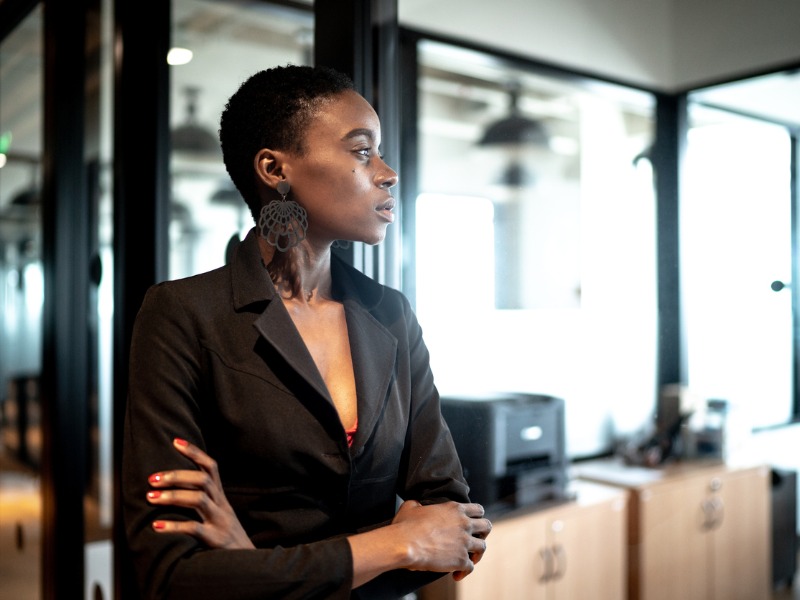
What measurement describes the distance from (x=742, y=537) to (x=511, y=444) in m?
0.37

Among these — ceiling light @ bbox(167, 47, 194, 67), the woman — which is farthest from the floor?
the woman

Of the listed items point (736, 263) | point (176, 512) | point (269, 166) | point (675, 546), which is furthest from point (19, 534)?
point (736, 263)

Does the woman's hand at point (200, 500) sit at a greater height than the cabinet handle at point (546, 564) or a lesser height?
greater

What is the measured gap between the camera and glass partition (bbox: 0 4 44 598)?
295 cm

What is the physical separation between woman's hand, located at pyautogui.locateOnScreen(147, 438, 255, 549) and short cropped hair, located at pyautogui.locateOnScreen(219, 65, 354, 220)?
0.97 feet

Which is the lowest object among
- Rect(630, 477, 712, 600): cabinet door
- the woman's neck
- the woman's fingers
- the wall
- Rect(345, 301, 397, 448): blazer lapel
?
Rect(630, 477, 712, 600): cabinet door

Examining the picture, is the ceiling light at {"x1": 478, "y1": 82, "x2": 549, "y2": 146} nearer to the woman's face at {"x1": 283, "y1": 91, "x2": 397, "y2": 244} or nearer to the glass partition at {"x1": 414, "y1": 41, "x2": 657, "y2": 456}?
the glass partition at {"x1": 414, "y1": 41, "x2": 657, "y2": 456}

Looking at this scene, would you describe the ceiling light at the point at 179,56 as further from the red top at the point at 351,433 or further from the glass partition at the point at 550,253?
the red top at the point at 351,433

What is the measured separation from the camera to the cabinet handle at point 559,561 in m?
1.21

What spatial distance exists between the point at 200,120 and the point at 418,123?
697 millimetres

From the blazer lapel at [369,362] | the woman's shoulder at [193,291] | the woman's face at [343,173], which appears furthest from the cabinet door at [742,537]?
the woman's shoulder at [193,291]

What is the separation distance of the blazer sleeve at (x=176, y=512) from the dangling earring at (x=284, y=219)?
132 mm

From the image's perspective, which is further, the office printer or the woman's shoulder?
the office printer

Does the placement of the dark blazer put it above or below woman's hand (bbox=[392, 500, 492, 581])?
above
